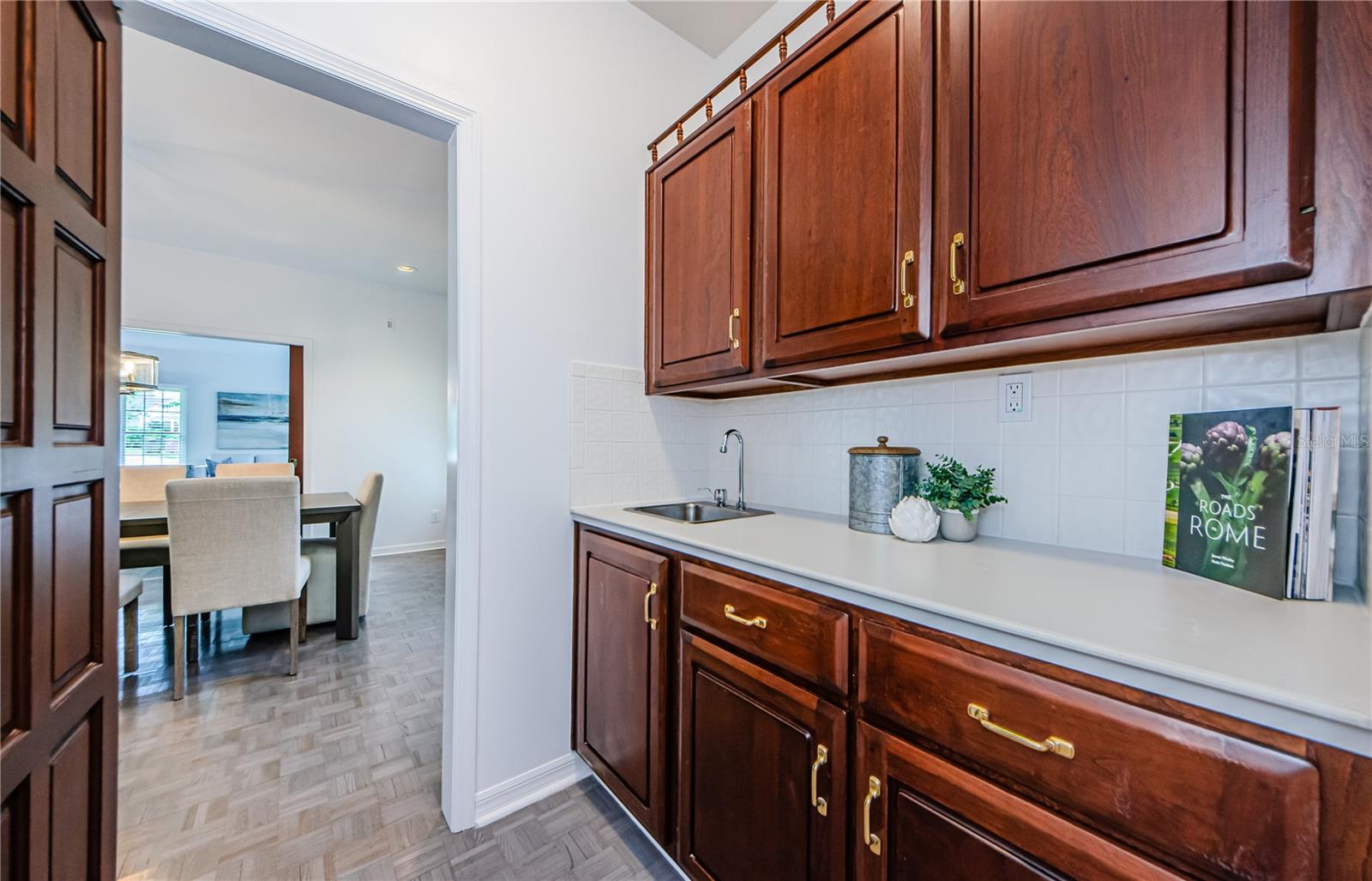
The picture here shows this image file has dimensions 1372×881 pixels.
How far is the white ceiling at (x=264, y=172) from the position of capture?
7.40 ft

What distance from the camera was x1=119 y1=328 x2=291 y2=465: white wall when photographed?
705 cm

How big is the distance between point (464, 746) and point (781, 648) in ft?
3.75

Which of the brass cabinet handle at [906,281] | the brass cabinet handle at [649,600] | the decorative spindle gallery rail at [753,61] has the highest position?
the decorative spindle gallery rail at [753,61]

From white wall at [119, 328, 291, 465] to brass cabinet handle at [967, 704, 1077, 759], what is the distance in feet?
28.8

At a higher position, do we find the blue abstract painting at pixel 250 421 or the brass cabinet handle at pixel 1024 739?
the blue abstract painting at pixel 250 421

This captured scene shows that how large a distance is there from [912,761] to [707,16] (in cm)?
249

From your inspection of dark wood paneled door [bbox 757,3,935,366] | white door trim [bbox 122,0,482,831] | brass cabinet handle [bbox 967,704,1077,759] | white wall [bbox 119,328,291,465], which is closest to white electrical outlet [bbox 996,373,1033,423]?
dark wood paneled door [bbox 757,3,935,366]

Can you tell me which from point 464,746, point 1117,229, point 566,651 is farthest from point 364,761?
point 1117,229

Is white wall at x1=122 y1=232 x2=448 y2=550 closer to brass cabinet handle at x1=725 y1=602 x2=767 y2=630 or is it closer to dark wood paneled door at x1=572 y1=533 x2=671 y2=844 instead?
dark wood paneled door at x1=572 y1=533 x2=671 y2=844

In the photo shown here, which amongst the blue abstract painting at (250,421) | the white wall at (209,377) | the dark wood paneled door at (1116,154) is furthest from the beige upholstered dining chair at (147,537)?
the blue abstract painting at (250,421)

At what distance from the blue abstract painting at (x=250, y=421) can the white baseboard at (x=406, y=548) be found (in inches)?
149

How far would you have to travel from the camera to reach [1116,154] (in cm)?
82

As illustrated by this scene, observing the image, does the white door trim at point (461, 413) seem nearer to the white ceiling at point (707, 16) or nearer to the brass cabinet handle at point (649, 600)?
the brass cabinet handle at point (649, 600)

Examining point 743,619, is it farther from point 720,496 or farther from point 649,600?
point 720,496
